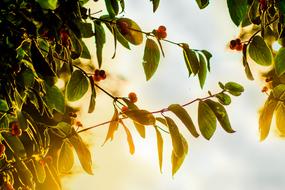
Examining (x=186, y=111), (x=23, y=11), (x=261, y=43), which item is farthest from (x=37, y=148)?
(x=261, y=43)

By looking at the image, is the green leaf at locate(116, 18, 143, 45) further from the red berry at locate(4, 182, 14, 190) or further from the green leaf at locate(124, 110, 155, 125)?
the red berry at locate(4, 182, 14, 190)

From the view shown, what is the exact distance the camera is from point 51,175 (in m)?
1.66

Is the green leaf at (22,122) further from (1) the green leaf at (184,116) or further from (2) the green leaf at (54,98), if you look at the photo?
(1) the green leaf at (184,116)

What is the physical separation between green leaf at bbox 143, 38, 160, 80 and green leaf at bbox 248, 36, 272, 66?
0.36 meters

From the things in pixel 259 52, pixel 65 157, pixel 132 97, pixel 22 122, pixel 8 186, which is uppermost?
pixel 259 52

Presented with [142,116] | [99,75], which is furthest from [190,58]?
[99,75]

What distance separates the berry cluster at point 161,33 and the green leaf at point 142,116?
0.35 metres

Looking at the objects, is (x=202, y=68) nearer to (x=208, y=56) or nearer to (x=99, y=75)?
(x=208, y=56)

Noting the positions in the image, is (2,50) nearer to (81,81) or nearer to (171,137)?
(81,81)

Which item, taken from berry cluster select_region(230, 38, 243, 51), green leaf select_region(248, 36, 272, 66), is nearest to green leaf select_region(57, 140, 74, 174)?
green leaf select_region(248, 36, 272, 66)

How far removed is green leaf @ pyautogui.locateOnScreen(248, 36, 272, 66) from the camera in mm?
1473

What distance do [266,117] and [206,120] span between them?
0.65ft

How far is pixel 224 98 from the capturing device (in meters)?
1.45

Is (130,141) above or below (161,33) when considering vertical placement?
below
